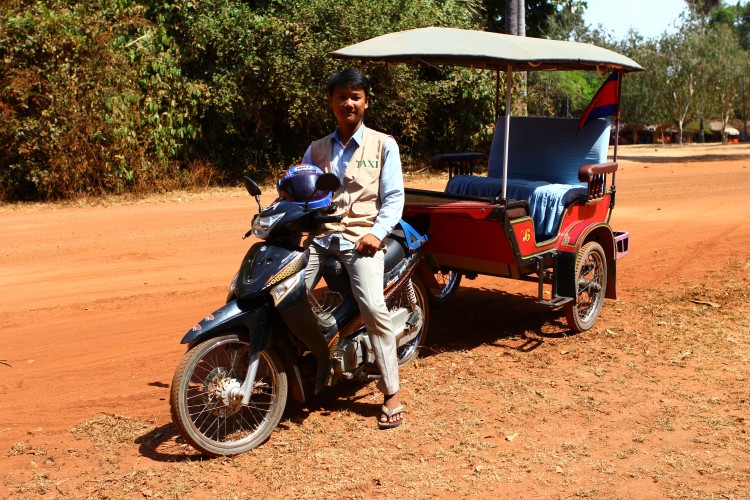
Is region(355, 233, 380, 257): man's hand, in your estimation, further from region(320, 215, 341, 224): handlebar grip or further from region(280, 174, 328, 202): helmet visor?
region(280, 174, 328, 202): helmet visor

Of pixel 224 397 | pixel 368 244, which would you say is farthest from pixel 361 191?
pixel 224 397

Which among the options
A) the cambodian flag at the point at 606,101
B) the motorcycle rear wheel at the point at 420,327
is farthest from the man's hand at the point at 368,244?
the cambodian flag at the point at 606,101

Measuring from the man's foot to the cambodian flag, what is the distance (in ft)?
11.2

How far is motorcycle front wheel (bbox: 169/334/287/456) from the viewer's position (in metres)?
4.29

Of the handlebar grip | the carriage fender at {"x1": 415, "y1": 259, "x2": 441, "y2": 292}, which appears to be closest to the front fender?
the handlebar grip

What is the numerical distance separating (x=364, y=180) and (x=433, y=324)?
2.50 metres

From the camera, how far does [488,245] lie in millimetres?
6156

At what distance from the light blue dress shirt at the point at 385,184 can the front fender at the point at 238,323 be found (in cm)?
64

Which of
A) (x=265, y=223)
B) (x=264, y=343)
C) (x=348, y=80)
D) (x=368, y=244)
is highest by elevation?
(x=348, y=80)

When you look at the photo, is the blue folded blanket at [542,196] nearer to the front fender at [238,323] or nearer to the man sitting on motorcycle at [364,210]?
the man sitting on motorcycle at [364,210]

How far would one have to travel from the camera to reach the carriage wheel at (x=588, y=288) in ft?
21.9

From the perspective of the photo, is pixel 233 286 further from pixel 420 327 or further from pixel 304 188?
pixel 420 327

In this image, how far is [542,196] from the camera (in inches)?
263

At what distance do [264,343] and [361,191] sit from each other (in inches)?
42.2
